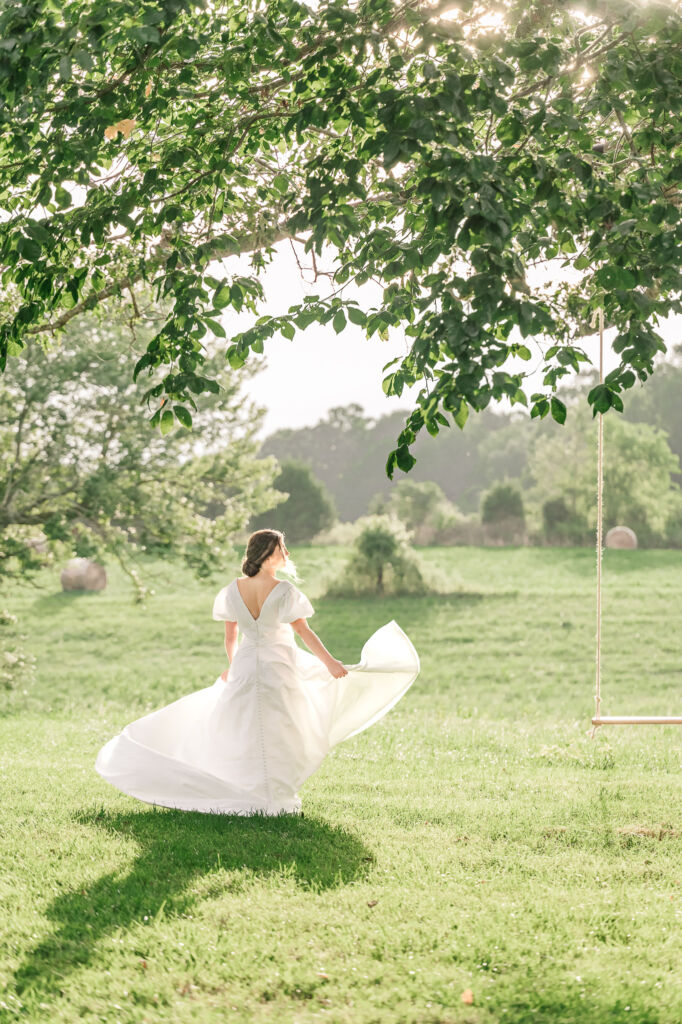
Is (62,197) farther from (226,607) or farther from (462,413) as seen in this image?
(226,607)

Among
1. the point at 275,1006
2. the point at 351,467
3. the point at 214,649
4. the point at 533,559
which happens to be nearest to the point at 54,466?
the point at 214,649

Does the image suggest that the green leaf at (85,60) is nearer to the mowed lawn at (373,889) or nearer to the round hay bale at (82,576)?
the mowed lawn at (373,889)

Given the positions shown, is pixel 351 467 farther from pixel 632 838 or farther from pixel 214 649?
pixel 632 838

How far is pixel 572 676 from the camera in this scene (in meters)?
21.9

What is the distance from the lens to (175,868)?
17.5ft

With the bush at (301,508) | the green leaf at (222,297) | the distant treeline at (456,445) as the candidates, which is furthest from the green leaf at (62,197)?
the distant treeline at (456,445)

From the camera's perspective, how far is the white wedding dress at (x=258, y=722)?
6.34 meters

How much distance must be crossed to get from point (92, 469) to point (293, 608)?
10.7 meters

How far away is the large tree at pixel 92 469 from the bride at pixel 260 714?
926 cm

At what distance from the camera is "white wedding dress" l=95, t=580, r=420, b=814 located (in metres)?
6.34

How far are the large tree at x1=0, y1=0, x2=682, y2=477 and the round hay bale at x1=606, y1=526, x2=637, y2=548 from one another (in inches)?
1262

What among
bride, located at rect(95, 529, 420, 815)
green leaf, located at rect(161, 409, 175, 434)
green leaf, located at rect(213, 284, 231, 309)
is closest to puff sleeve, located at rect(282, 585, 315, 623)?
bride, located at rect(95, 529, 420, 815)

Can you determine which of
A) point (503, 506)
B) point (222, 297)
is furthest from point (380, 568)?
point (222, 297)

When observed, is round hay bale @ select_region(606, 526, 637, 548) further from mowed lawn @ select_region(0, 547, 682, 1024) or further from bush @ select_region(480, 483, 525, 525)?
mowed lawn @ select_region(0, 547, 682, 1024)
